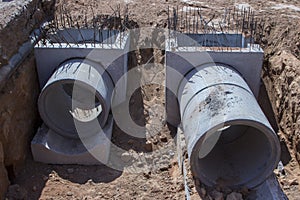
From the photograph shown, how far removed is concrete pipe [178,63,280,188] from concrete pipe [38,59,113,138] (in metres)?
1.45

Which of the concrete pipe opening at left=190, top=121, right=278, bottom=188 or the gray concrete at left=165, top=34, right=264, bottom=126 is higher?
the gray concrete at left=165, top=34, right=264, bottom=126

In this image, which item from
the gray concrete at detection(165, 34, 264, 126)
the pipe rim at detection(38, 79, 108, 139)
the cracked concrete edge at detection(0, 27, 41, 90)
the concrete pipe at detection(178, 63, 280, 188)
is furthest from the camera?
the gray concrete at detection(165, 34, 264, 126)

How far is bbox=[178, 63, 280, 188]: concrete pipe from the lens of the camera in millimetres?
5133

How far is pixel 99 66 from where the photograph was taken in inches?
283

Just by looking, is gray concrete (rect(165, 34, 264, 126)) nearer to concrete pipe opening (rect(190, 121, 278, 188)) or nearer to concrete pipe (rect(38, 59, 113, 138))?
concrete pipe opening (rect(190, 121, 278, 188))

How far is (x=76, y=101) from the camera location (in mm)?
7992

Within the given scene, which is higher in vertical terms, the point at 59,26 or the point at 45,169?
the point at 59,26

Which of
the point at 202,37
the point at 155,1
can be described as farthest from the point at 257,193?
the point at 155,1

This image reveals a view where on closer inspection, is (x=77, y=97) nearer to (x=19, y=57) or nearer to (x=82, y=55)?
(x=82, y=55)

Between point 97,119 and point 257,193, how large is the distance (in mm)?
3210

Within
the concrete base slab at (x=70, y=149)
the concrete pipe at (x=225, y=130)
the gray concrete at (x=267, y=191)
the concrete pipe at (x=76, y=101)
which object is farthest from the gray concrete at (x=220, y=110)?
the concrete base slab at (x=70, y=149)

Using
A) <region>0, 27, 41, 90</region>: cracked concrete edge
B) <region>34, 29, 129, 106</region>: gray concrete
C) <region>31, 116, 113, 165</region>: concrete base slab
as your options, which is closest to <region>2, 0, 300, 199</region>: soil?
<region>31, 116, 113, 165</region>: concrete base slab

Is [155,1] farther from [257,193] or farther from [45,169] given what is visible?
[257,193]

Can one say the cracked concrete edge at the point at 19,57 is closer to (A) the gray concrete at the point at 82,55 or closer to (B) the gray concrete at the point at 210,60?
(A) the gray concrete at the point at 82,55
